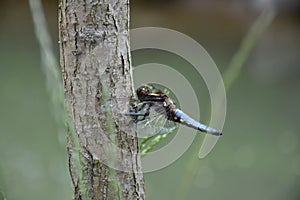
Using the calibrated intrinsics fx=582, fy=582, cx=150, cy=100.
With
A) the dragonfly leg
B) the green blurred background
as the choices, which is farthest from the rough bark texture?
the green blurred background

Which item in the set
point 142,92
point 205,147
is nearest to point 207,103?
point 205,147

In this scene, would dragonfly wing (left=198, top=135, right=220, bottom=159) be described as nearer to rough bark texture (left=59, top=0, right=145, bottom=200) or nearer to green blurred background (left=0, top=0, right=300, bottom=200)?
rough bark texture (left=59, top=0, right=145, bottom=200)

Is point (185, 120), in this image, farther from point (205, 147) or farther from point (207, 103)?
point (207, 103)

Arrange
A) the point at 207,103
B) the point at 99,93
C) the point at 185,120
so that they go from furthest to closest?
the point at 207,103, the point at 185,120, the point at 99,93

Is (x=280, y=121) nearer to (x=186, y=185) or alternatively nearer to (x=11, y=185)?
(x=11, y=185)

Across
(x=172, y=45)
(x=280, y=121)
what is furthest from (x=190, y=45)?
(x=280, y=121)

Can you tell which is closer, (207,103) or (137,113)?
(137,113)

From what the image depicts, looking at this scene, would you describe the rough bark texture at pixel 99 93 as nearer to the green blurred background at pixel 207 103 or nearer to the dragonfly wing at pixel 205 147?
the dragonfly wing at pixel 205 147
